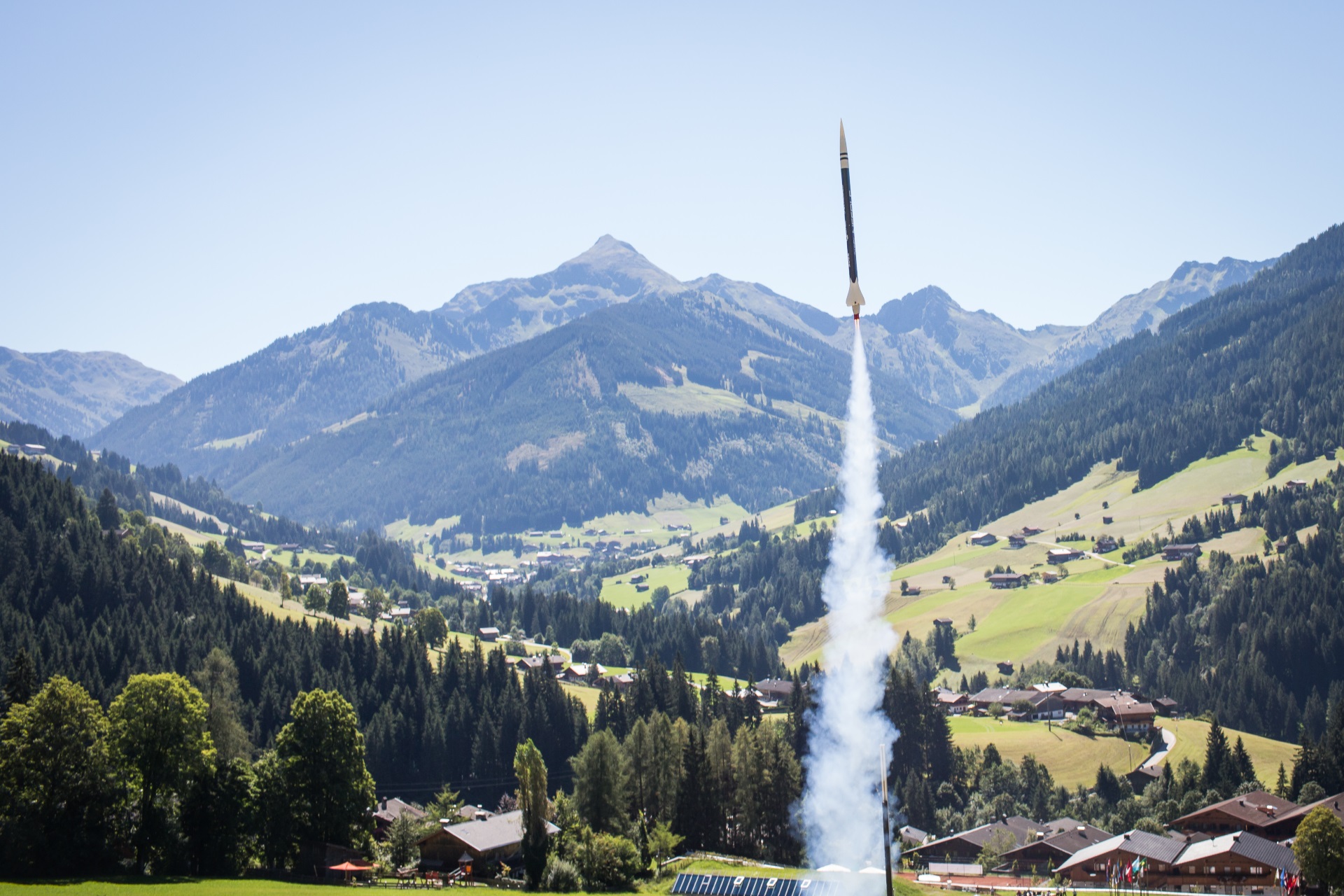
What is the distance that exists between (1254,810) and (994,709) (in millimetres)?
68529

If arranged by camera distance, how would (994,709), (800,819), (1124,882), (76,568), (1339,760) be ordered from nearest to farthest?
1. (1124,882)
2. (800,819)
3. (1339,760)
4. (76,568)
5. (994,709)

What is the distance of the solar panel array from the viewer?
85.9 m

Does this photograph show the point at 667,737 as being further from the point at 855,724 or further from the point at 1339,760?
the point at 1339,760

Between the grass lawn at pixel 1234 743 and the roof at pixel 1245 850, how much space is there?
1243 inches

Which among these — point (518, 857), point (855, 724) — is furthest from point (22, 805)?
point (855, 724)

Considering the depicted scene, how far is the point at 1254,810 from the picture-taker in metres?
117

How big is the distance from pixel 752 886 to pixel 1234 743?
8972 cm

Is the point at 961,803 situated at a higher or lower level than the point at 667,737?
lower

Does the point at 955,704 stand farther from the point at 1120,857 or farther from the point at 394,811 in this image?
the point at 394,811

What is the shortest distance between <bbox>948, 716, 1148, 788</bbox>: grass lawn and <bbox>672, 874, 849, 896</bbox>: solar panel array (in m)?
68.3

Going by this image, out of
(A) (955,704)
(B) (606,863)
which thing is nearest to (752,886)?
(B) (606,863)

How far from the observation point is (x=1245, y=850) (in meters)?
105

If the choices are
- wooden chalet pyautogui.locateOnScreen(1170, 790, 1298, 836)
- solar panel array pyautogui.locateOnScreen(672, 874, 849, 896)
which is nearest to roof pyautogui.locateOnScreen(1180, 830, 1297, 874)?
wooden chalet pyautogui.locateOnScreen(1170, 790, 1298, 836)

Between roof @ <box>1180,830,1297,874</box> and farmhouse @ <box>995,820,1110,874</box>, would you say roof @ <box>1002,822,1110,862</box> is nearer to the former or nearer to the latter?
farmhouse @ <box>995,820,1110,874</box>
